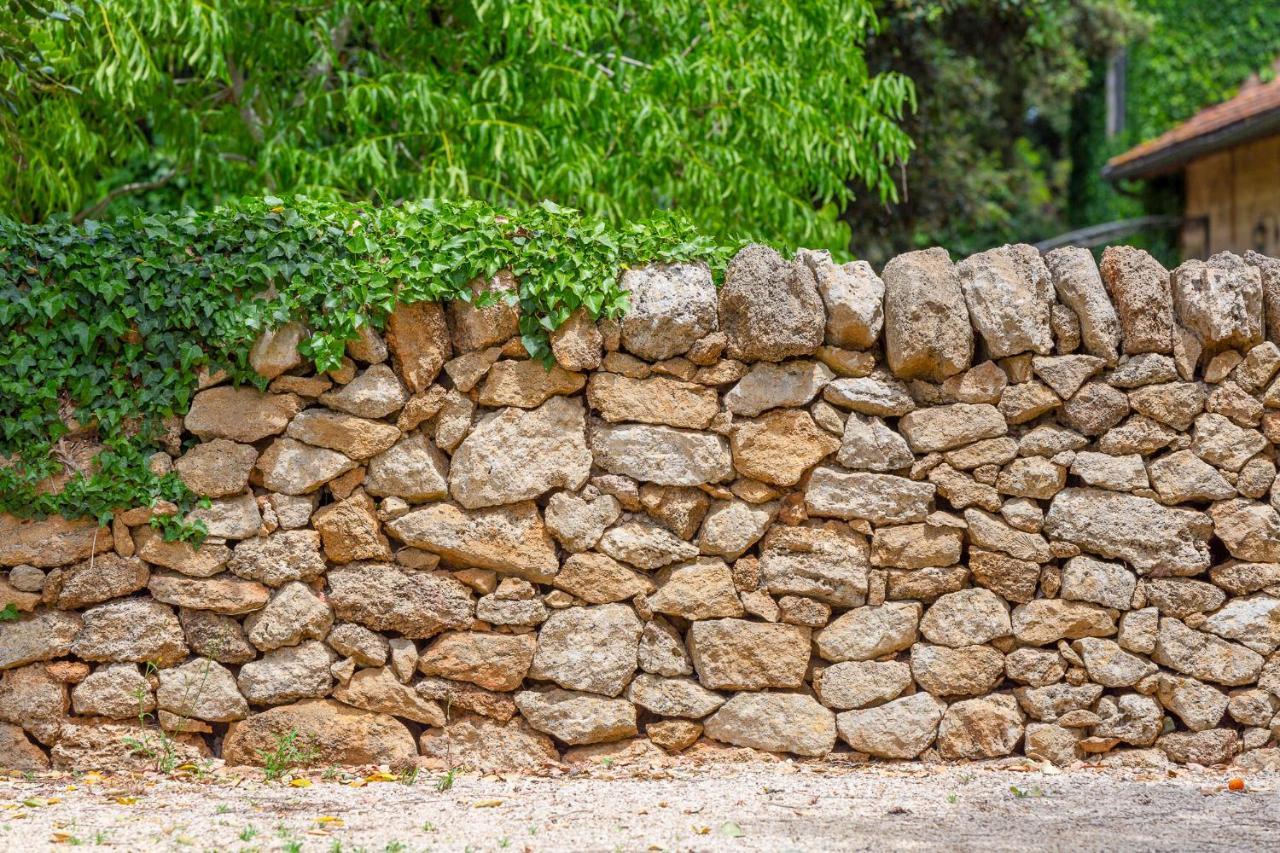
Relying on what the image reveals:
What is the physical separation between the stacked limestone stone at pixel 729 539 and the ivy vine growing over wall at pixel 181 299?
0.34ft

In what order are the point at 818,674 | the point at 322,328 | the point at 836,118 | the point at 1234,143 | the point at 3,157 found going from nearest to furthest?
the point at 322,328 < the point at 818,674 < the point at 3,157 < the point at 836,118 < the point at 1234,143

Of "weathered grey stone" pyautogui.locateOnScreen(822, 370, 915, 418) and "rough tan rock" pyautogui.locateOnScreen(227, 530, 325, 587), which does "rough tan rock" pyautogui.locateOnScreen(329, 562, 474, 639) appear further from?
"weathered grey stone" pyautogui.locateOnScreen(822, 370, 915, 418)

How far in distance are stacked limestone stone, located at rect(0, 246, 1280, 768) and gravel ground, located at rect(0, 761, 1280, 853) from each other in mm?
157

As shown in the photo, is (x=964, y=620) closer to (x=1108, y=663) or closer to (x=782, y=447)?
(x=1108, y=663)

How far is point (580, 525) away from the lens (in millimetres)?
3918

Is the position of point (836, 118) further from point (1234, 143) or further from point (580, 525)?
point (1234, 143)

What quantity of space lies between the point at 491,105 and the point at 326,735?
125 inches

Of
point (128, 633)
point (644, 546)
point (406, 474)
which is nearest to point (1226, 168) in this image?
point (644, 546)

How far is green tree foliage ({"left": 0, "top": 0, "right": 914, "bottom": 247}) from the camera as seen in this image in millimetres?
5242

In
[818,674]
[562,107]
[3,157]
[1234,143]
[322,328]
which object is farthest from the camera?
[1234,143]

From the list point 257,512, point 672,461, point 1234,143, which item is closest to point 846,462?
point 672,461

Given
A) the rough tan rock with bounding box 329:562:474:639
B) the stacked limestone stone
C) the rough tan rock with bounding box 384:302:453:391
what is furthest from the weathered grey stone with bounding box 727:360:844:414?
the rough tan rock with bounding box 329:562:474:639

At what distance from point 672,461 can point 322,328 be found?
1290 mm

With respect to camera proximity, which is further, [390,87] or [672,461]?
[390,87]
